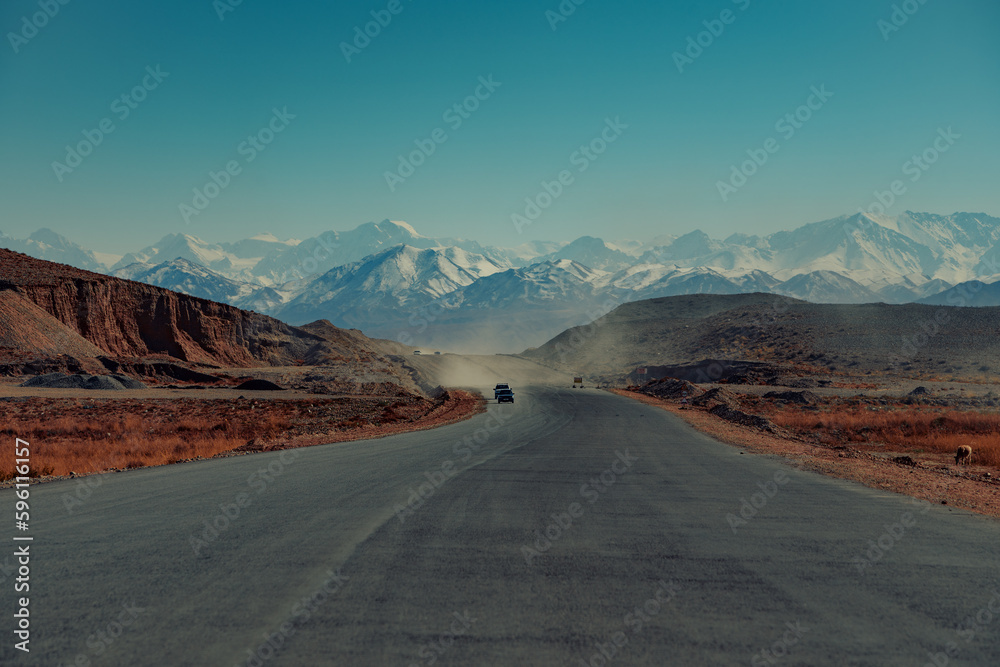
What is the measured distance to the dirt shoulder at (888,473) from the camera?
11023 millimetres

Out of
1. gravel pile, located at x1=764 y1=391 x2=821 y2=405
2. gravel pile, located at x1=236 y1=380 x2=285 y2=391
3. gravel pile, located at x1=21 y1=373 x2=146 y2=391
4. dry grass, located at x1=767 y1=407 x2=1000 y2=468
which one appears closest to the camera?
dry grass, located at x1=767 y1=407 x2=1000 y2=468

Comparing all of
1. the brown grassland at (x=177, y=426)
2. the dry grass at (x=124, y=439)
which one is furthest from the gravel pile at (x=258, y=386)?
the dry grass at (x=124, y=439)

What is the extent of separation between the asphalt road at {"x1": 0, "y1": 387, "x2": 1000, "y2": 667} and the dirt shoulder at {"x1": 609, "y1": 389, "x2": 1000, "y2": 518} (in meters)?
1.25

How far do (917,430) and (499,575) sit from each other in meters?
25.4

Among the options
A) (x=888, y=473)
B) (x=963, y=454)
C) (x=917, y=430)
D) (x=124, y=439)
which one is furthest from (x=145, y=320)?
(x=963, y=454)

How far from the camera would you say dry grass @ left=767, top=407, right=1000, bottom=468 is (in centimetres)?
2042

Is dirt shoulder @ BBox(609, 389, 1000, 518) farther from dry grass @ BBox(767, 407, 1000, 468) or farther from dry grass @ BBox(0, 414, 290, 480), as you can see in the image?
dry grass @ BBox(0, 414, 290, 480)

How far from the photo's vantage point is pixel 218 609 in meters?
5.16

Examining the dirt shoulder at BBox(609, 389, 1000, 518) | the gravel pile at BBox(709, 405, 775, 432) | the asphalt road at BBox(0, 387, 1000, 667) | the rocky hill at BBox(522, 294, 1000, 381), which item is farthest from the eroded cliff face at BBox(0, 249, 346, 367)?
the dirt shoulder at BBox(609, 389, 1000, 518)

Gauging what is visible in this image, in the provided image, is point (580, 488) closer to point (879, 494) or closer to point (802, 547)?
point (802, 547)

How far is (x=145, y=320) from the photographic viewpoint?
72.2 metres

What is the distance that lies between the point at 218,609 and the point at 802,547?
6424 mm

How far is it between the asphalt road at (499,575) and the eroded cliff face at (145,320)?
6668 cm

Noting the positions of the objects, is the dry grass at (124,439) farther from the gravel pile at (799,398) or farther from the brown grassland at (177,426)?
the gravel pile at (799,398)
